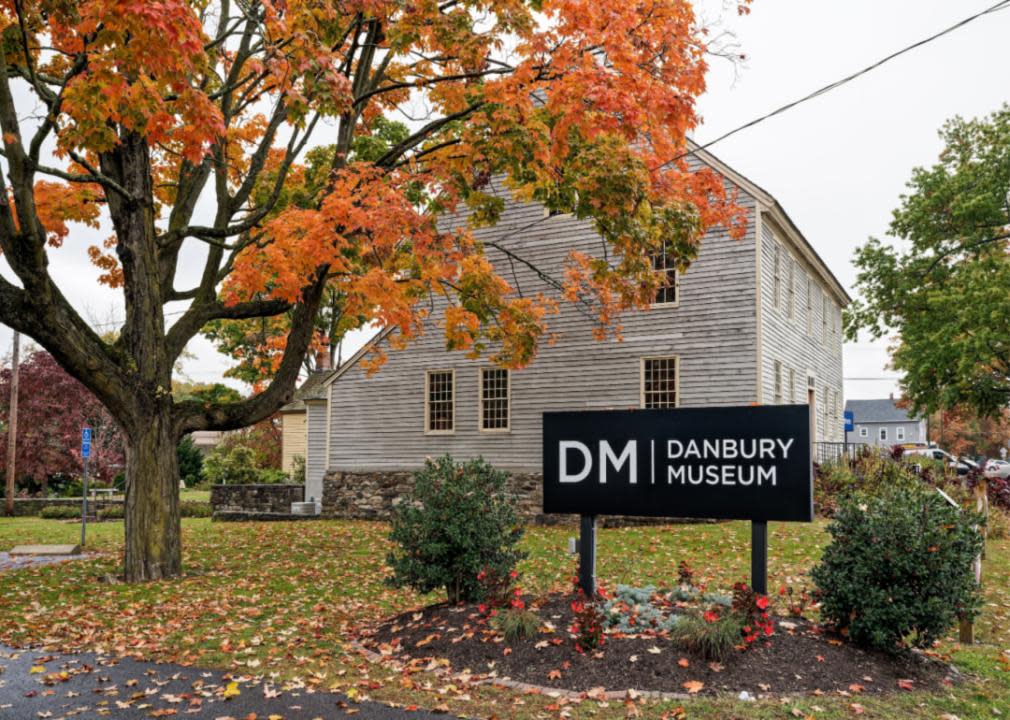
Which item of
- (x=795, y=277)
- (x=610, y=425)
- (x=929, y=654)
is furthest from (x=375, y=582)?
(x=795, y=277)

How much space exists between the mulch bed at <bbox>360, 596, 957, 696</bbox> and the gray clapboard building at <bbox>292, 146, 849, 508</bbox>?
38.1 feet

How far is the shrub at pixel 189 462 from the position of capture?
137 ft

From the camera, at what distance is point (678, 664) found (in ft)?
21.7

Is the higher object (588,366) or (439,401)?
(588,366)

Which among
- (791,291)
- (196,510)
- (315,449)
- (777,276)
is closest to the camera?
(777,276)

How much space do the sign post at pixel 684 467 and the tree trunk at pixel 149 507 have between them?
7074 millimetres

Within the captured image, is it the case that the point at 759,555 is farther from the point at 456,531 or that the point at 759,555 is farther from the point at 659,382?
the point at 659,382

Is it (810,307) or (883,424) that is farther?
(883,424)

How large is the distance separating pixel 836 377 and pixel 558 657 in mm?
24529

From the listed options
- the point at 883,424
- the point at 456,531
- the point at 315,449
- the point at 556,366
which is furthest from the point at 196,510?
the point at 883,424

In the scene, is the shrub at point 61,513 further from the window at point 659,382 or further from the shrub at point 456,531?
the shrub at point 456,531

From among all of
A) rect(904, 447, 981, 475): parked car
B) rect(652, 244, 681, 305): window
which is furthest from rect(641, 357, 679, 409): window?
rect(904, 447, 981, 475): parked car

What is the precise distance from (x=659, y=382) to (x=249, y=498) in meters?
14.5

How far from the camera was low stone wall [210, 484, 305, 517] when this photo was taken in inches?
1067
